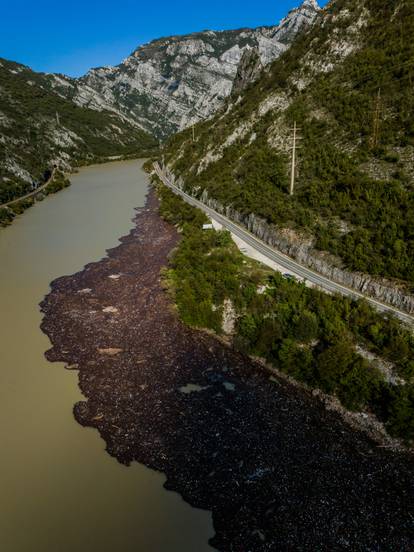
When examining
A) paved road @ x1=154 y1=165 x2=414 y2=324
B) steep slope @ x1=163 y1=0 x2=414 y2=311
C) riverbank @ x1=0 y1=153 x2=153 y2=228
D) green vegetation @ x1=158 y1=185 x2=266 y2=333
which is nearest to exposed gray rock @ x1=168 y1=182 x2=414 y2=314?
steep slope @ x1=163 y1=0 x2=414 y2=311

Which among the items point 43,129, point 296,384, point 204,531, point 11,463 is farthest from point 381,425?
point 43,129

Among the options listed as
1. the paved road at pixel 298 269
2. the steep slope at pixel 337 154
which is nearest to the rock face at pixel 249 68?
the steep slope at pixel 337 154

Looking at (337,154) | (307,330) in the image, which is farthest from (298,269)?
(337,154)

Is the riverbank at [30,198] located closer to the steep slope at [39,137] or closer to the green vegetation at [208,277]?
the steep slope at [39,137]

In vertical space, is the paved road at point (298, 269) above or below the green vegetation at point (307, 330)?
above

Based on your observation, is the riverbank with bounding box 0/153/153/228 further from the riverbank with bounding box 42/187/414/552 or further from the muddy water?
the riverbank with bounding box 42/187/414/552

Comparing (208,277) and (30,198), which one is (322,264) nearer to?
(208,277)
